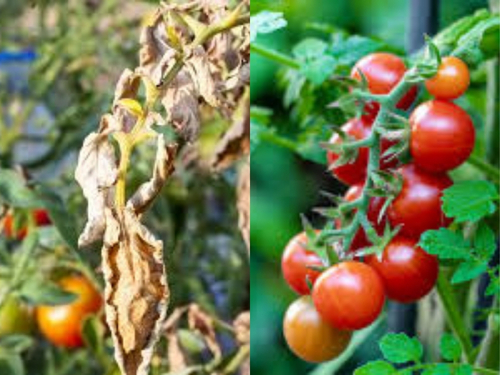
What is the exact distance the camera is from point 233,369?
82 cm

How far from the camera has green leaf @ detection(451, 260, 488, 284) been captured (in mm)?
594

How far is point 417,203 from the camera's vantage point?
64cm

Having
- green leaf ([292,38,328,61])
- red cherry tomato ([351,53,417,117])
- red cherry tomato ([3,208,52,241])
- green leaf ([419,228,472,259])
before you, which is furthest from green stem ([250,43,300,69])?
red cherry tomato ([3,208,52,241])

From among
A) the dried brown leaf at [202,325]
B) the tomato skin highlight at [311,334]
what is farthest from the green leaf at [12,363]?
the tomato skin highlight at [311,334]

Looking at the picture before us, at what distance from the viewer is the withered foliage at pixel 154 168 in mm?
507

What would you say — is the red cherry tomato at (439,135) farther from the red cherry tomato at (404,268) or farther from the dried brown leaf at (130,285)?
the dried brown leaf at (130,285)

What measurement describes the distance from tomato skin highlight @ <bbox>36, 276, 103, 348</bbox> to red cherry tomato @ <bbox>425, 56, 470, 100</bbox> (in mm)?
502

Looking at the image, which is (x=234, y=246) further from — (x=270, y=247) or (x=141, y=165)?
(x=141, y=165)

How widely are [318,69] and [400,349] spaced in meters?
0.24

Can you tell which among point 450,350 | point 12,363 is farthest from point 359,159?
point 12,363

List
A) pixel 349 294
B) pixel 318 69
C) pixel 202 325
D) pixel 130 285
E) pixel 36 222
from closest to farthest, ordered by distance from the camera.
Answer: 1. pixel 130 285
2. pixel 349 294
3. pixel 318 69
4. pixel 202 325
5. pixel 36 222

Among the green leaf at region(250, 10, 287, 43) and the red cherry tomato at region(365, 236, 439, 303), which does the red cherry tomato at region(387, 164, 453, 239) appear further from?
the green leaf at region(250, 10, 287, 43)

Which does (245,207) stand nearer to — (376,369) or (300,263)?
(300,263)

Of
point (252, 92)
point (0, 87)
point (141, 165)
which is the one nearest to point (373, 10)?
point (252, 92)
